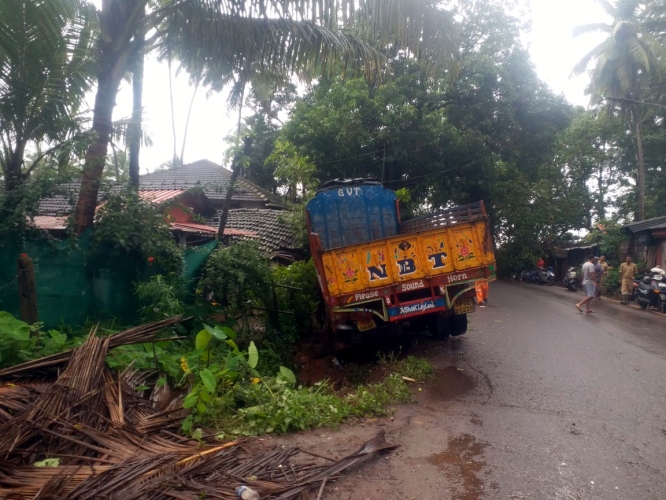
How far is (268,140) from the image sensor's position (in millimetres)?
28094

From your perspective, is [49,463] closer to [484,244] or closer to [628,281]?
[484,244]

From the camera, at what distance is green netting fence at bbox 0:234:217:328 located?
754 centimetres

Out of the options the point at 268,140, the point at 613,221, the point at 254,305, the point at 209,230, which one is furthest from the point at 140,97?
the point at 613,221

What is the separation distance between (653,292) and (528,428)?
42.7 feet

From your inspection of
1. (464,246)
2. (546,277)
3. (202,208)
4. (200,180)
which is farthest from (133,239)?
(546,277)

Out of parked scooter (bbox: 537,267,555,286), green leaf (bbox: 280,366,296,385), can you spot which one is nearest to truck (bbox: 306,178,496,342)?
green leaf (bbox: 280,366,296,385)

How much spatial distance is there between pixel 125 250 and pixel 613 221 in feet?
70.4

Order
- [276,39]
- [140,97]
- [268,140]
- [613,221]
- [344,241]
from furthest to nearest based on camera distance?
[268,140]
[613,221]
[140,97]
[344,241]
[276,39]

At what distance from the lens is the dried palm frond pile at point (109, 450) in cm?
394

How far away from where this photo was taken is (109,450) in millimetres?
4488

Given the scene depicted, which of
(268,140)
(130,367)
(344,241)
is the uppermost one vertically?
(268,140)

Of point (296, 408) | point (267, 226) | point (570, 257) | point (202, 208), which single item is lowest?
point (296, 408)

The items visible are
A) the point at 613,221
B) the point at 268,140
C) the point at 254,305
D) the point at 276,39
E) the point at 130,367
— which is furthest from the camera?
the point at 268,140

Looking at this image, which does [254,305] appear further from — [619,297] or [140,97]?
[619,297]
